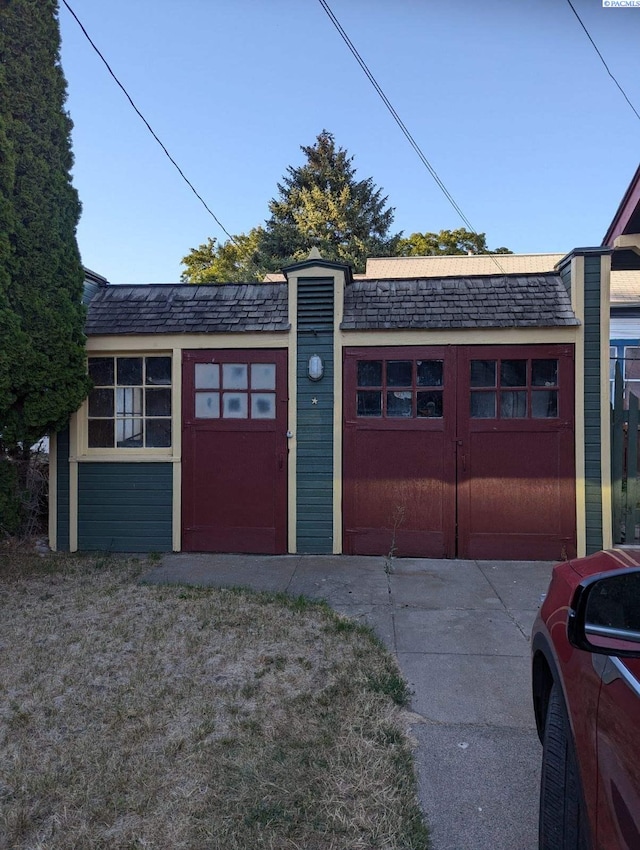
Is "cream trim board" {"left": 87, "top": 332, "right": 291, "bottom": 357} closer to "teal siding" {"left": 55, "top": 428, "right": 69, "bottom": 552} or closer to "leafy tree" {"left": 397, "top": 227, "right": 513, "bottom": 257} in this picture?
"teal siding" {"left": 55, "top": 428, "right": 69, "bottom": 552}

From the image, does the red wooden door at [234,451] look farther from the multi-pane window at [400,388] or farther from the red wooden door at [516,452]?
the red wooden door at [516,452]

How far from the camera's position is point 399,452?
19.6ft

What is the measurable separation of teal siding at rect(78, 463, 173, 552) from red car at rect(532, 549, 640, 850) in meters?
4.96

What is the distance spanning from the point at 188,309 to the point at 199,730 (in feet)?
15.5

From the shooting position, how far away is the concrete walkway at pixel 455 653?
7.47 ft

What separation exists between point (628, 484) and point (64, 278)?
6480 millimetres

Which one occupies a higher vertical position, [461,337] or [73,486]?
[461,337]

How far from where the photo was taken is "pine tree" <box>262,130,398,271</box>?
25.4 m

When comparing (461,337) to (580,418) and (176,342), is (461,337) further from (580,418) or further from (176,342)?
(176,342)

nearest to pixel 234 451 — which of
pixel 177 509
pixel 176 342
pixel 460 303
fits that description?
pixel 177 509

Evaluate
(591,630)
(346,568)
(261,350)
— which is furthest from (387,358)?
(591,630)

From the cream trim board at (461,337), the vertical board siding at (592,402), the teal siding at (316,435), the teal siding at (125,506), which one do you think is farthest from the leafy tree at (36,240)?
the vertical board siding at (592,402)

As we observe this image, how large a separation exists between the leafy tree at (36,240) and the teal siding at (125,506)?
803 mm

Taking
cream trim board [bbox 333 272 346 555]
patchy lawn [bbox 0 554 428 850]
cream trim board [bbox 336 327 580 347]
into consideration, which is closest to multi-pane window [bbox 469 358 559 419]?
cream trim board [bbox 336 327 580 347]
